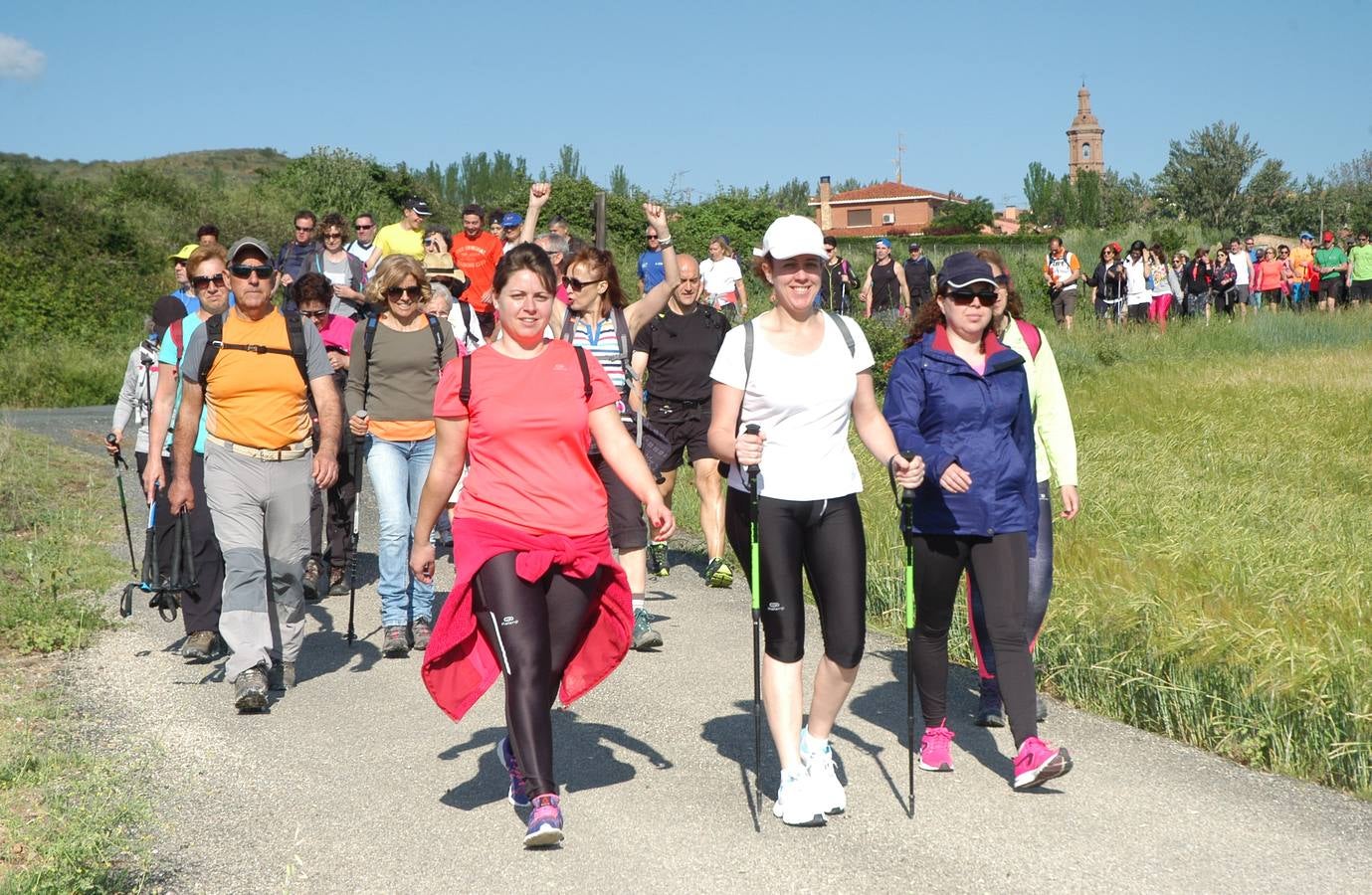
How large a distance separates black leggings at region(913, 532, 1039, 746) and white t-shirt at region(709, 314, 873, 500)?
0.65 metres

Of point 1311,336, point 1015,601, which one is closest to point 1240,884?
point 1015,601

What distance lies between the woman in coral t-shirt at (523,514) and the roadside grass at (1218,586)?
256 centimetres

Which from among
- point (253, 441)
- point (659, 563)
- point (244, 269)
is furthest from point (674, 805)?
point (659, 563)

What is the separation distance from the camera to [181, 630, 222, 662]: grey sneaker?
26.4ft

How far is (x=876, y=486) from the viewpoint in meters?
11.8

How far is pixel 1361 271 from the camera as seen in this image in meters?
29.3

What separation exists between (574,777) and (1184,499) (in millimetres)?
5895

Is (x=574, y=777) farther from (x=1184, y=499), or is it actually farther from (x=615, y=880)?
(x=1184, y=499)

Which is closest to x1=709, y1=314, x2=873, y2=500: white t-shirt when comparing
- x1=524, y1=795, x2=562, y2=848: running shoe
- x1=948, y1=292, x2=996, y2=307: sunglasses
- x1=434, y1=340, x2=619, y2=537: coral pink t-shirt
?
x1=434, y1=340, x2=619, y2=537: coral pink t-shirt

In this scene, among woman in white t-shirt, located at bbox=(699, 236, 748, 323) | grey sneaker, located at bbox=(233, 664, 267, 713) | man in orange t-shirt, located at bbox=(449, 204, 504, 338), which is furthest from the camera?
woman in white t-shirt, located at bbox=(699, 236, 748, 323)

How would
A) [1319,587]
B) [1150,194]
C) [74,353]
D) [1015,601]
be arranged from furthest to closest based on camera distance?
[1150,194], [74,353], [1319,587], [1015,601]

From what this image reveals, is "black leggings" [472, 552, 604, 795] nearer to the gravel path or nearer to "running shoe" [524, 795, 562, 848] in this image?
"running shoe" [524, 795, 562, 848]

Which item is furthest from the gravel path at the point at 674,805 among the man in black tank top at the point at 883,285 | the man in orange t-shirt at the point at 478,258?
the man in black tank top at the point at 883,285

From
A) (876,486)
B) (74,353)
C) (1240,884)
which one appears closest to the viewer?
(1240,884)
